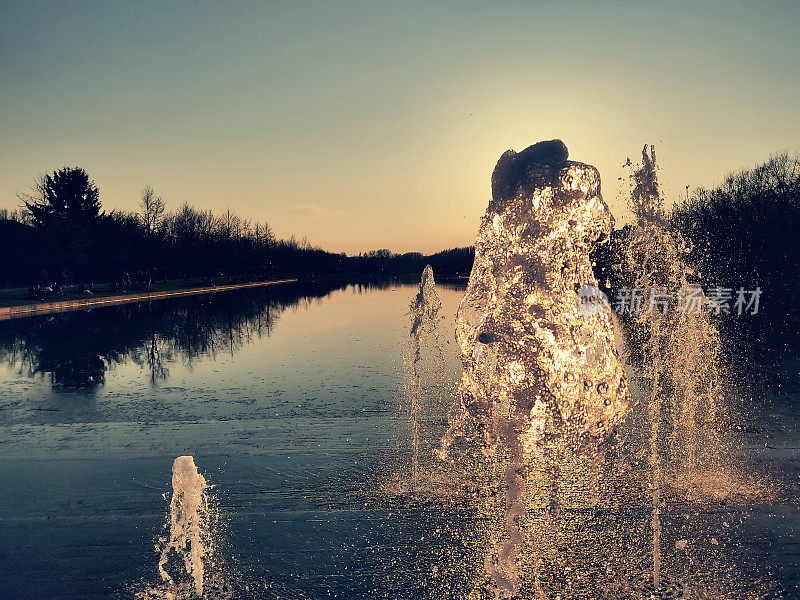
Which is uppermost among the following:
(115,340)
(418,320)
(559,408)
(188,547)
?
(418,320)

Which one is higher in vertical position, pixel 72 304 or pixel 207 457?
pixel 72 304

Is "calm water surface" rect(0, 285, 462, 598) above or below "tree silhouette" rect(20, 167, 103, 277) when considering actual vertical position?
below

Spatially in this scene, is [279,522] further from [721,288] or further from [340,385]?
[721,288]

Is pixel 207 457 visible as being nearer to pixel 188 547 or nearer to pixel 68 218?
pixel 188 547

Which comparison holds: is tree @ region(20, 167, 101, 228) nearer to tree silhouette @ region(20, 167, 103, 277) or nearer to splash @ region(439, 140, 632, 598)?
tree silhouette @ region(20, 167, 103, 277)

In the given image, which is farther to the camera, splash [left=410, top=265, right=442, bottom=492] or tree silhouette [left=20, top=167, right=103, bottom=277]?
tree silhouette [left=20, top=167, right=103, bottom=277]

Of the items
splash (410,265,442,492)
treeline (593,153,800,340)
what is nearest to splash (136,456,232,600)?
splash (410,265,442,492)

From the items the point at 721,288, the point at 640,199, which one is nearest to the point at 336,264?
the point at 721,288

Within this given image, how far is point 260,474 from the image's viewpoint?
7.28 meters

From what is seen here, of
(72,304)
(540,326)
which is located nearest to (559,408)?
(540,326)

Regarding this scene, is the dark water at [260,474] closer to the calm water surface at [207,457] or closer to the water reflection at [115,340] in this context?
the calm water surface at [207,457]

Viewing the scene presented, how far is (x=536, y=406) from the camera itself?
233 inches

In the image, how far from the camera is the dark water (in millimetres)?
5031

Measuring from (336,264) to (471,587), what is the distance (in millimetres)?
183965
